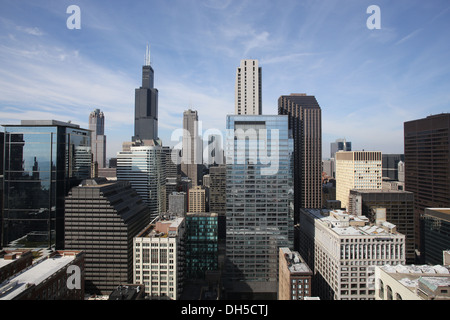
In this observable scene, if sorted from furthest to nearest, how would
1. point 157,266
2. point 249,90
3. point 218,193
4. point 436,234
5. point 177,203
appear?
point 218,193 < point 177,203 < point 249,90 < point 436,234 < point 157,266

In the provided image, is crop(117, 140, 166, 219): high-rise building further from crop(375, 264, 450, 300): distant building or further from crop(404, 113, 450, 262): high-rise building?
crop(375, 264, 450, 300): distant building

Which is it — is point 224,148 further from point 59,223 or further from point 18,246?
point 18,246

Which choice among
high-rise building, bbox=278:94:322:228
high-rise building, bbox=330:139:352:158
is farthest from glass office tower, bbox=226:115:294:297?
high-rise building, bbox=330:139:352:158

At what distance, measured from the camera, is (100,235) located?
25.8m

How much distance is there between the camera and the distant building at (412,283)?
985cm

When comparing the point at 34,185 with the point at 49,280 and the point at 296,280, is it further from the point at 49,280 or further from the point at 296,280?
the point at 296,280

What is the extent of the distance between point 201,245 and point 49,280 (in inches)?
786

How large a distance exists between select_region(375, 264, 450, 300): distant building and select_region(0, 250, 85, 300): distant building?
1636cm

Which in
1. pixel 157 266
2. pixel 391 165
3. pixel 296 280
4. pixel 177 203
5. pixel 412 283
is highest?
pixel 391 165

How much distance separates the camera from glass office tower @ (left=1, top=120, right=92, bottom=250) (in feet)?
89.5

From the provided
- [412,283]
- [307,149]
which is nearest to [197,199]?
[307,149]

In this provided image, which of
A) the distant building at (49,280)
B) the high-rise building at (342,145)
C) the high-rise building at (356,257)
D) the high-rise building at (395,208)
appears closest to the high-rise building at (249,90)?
the high-rise building at (395,208)

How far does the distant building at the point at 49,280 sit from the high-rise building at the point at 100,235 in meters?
6.90

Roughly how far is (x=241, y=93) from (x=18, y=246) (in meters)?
29.3
